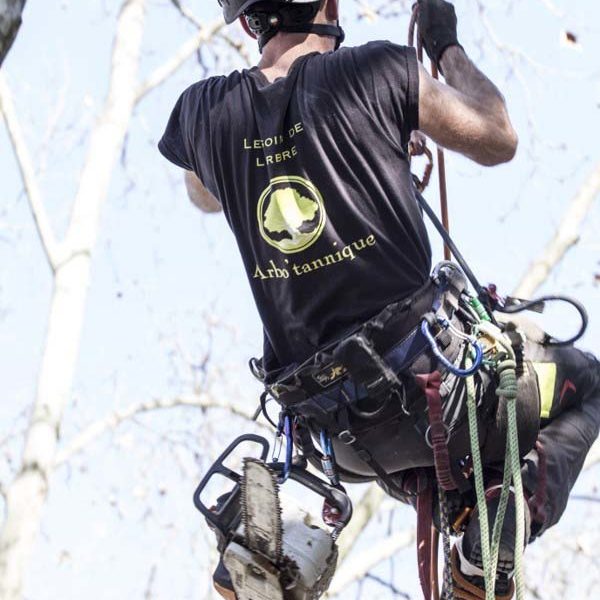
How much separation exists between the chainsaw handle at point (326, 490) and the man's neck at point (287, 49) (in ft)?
3.26

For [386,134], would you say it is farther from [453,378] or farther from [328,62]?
[453,378]

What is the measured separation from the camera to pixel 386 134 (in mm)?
3137

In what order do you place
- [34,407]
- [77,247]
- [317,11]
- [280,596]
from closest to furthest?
[280,596] < [317,11] < [34,407] < [77,247]

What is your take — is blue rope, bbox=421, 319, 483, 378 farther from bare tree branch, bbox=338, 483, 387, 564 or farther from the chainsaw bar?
bare tree branch, bbox=338, 483, 387, 564

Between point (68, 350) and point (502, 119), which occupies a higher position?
point (68, 350)

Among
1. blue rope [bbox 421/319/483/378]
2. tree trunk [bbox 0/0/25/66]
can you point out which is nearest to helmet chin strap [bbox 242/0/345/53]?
tree trunk [bbox 0/0/25/66]

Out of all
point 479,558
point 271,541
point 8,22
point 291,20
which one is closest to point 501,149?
point 291,20

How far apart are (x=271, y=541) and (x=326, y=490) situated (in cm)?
22

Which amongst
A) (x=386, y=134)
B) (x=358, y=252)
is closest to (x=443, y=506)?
(x=358, y=252)

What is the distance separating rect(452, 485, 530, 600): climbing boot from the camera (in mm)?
3107

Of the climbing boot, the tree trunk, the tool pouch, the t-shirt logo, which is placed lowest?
the climbing boot

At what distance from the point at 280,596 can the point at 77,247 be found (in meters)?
5.72

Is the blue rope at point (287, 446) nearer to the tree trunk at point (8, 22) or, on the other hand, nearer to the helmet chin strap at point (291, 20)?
the helmet chin strap at point (291, 20)

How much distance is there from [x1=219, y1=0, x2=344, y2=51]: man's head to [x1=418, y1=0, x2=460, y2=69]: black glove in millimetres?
230
